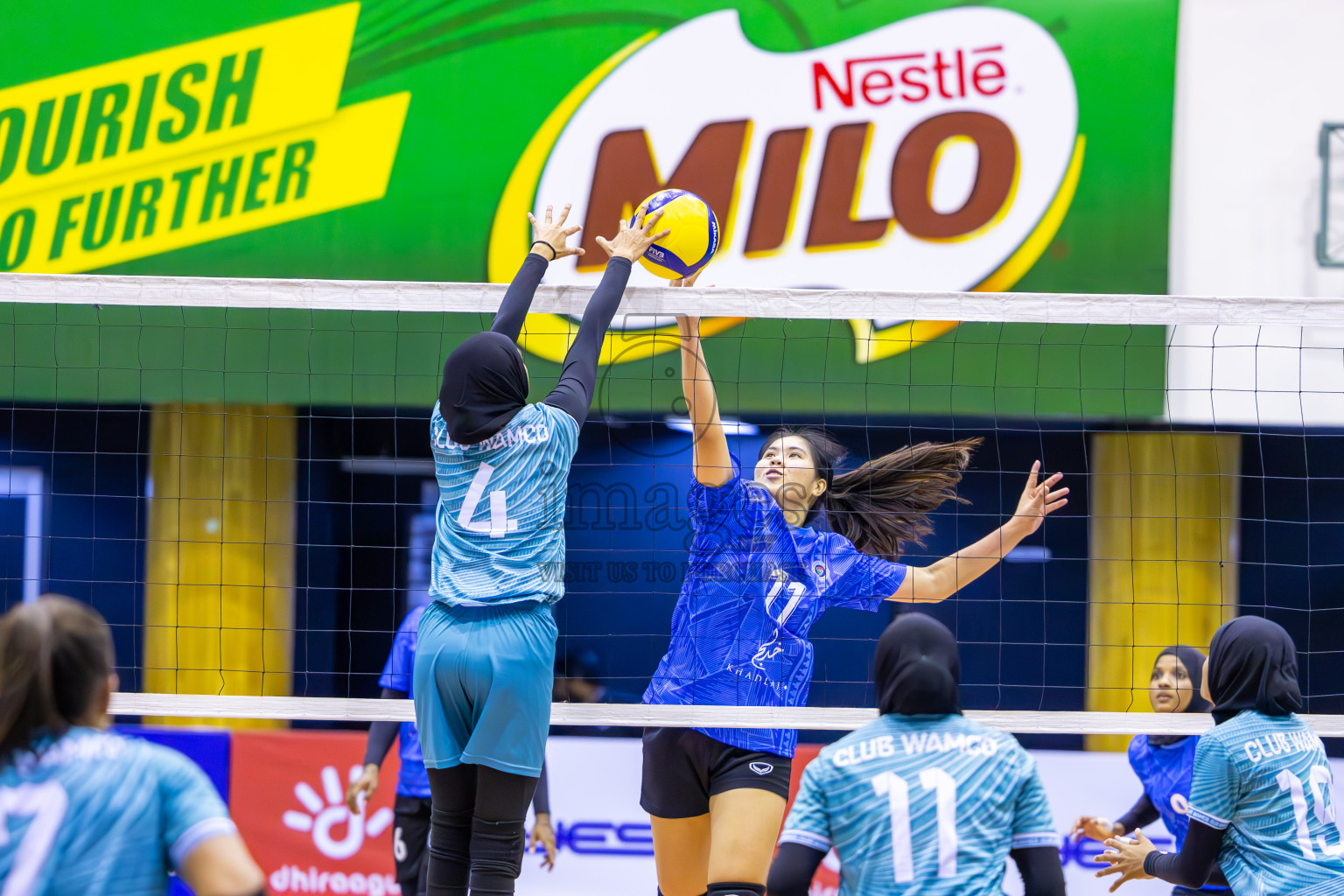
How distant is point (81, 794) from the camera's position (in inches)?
79.4

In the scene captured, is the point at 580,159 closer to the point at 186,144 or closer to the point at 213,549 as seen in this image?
the point at 186,144

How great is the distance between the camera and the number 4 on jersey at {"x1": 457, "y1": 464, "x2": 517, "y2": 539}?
3271 mm

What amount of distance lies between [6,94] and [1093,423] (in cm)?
740

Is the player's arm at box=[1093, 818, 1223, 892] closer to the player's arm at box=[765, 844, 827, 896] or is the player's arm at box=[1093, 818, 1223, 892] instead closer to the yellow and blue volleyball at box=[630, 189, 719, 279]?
the player's arm at box=[765, 844, 827, 896]

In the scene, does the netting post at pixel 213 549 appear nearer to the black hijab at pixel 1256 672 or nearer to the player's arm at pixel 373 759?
the player's arm at pixel 373 759

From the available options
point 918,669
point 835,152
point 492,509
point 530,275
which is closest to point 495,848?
point 492,509

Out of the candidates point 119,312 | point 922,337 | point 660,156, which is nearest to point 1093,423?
point 922,337

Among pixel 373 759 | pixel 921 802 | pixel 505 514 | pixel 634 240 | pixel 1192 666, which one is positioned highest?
pixel 634 240

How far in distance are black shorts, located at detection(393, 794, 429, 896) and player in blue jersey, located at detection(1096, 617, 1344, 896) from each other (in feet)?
12.2

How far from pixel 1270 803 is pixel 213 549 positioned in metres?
6.43

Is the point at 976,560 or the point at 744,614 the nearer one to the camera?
the point at 744,614

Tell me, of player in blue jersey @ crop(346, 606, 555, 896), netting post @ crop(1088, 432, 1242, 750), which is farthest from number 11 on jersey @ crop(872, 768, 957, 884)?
netting post @ crop(1088, 432, 1242, 750)

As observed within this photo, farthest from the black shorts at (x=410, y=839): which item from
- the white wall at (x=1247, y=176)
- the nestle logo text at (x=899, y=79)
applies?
the white wall at (x=1247, y=176)

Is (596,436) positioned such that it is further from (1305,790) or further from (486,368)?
(1305,790)
